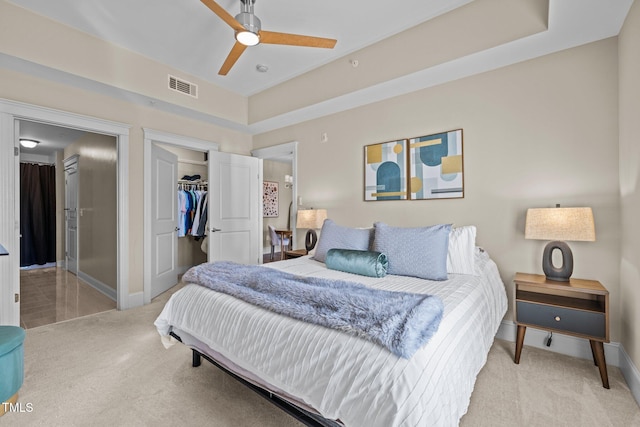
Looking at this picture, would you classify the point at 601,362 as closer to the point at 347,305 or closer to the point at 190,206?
the point at 347,305

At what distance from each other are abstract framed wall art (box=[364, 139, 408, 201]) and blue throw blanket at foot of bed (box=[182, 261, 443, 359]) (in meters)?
1.77

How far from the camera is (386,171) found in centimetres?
335

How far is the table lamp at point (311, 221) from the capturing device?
12.1 ft

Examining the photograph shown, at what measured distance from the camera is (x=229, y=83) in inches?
162

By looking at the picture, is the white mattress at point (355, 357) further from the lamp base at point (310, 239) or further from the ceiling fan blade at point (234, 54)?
the ceiling fan blade at point (234, 54)

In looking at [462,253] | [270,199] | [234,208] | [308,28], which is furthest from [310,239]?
[270,199]

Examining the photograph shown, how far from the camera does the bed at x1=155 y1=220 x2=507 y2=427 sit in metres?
1.03

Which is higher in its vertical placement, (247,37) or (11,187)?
(247,37)

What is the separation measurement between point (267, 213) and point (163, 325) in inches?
203

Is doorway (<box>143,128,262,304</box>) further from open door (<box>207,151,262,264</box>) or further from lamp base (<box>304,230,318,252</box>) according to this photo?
lamp base (<box>304,230,318,252</box>)

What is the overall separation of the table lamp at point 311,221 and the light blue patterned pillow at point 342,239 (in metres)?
0.72

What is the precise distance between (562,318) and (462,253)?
0.76 meters

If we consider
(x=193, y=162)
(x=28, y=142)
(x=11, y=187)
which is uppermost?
(x=28, y=142)

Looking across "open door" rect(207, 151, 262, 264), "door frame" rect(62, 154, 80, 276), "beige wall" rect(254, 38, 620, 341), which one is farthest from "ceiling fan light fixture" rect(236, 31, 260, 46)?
"door frame" rect(62, 154, 80, 276)
